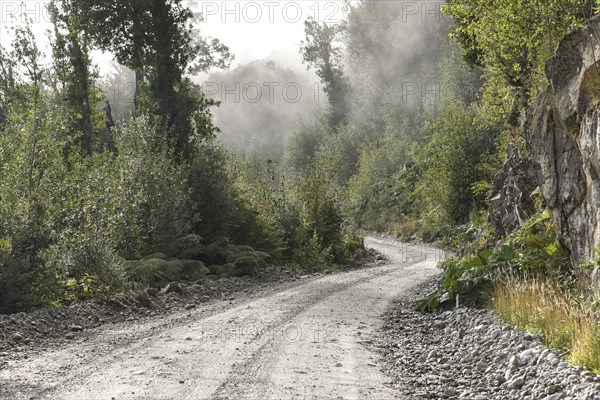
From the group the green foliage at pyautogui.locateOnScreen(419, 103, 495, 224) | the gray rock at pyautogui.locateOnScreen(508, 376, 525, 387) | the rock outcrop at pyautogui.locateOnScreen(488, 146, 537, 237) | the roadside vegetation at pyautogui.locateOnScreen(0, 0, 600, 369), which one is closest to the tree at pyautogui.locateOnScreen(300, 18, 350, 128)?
the roadside vegetation at pyautogui.locateOnScreen(0, 0, 600, 369)

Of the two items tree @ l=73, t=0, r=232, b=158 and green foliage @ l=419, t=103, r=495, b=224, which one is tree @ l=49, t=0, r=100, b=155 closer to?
tree @ l=73, t=0, r=232, b=158

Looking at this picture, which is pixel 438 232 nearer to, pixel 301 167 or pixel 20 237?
pixel 20 237

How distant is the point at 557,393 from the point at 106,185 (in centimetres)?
1413

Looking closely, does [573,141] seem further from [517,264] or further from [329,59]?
[329,59]

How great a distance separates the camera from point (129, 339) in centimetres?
962

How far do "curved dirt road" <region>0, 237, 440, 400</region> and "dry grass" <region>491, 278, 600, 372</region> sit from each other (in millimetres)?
2188

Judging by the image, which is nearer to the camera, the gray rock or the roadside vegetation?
the gray rock

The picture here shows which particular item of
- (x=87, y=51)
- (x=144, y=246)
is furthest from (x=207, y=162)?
(x=87, y=51)

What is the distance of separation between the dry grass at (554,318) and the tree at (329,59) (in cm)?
7016

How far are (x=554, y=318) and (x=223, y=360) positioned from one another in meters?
4.54

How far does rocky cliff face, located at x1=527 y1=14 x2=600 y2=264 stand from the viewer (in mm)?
9000

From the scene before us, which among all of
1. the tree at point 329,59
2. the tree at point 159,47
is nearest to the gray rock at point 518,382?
the tree at point 159,47

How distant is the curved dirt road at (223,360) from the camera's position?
6.67 m

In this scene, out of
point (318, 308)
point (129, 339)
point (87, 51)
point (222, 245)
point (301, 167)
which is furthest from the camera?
point (301, 167)
